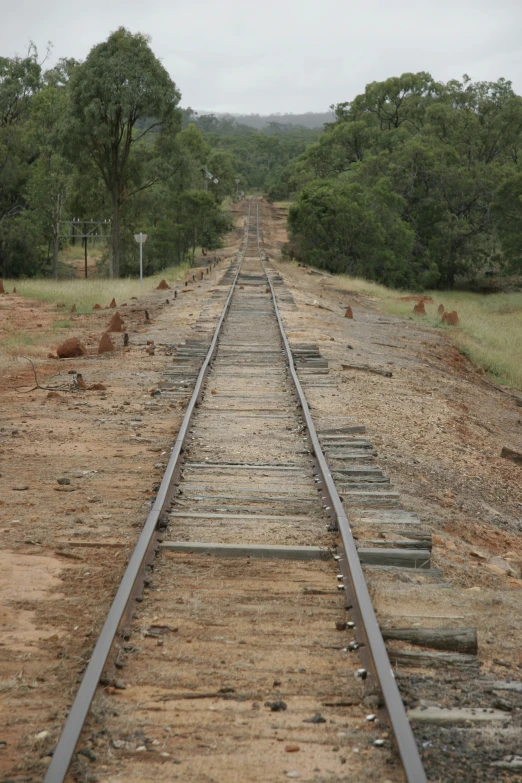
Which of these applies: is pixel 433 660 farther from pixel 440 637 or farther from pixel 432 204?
pixel 432 204

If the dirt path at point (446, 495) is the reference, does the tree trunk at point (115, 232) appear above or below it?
above

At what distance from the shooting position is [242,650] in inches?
175

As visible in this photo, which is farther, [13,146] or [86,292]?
[13,146]

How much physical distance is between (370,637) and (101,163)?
38.6m

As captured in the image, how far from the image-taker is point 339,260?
4322cm

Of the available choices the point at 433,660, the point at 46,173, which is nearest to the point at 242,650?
the point at 433,660

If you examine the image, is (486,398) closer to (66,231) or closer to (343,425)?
(343,425)

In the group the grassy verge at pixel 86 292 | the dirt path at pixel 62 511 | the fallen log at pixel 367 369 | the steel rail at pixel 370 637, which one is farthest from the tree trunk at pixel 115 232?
the steel rail at pixel 370 637

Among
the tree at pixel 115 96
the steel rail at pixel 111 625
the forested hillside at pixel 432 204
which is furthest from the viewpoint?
the forested hillside at pixel 432 204

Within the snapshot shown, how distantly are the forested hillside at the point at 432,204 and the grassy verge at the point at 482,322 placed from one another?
287 centimetres

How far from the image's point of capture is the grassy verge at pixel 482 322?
70.1ft

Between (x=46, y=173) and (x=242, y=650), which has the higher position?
(x=46, y=173)

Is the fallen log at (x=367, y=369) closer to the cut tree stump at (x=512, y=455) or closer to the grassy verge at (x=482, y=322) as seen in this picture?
the cut tree stump at (x=512, y=455)

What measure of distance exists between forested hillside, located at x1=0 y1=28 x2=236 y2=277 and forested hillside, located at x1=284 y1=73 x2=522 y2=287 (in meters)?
7.78
